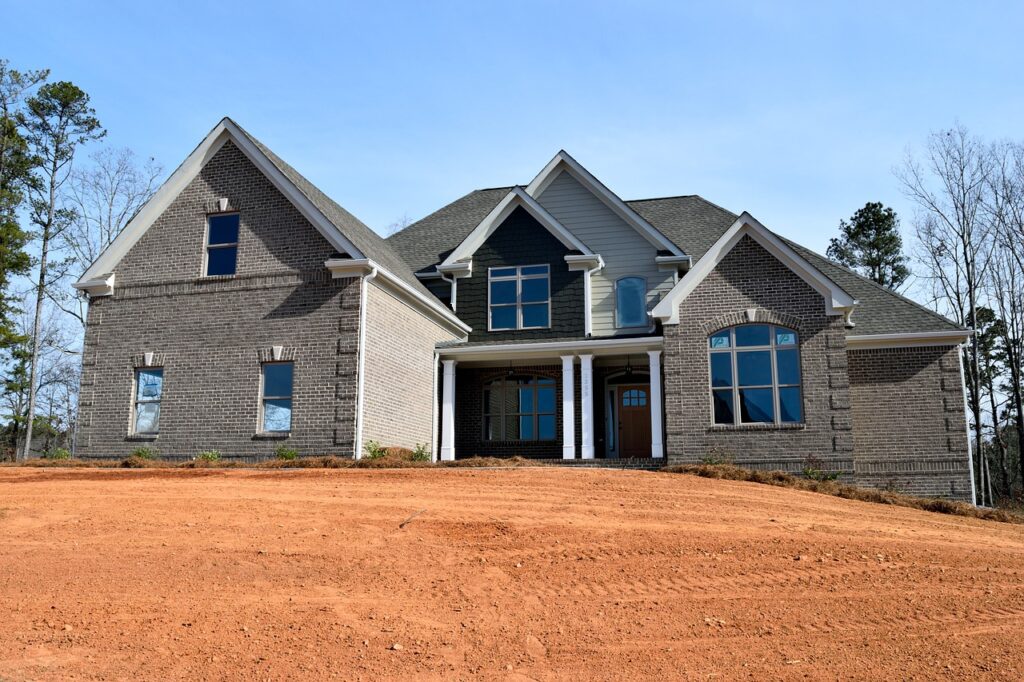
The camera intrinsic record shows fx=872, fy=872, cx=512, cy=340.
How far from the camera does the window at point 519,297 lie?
74.9 ft

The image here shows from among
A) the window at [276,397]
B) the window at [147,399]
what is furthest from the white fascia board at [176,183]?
the window at [276,397]

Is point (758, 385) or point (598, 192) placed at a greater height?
point (598, 192)

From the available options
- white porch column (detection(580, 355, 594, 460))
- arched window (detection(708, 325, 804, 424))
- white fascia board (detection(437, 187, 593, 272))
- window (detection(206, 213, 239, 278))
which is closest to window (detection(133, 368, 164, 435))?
window (detection(206, 213, 239, 278))

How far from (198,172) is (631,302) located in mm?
11144

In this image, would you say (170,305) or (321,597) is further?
(170,305)

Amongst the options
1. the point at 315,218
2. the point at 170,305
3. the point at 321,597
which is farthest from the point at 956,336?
the point at 170,305

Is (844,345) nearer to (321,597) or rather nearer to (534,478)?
(534,478)

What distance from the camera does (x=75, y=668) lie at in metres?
7.05

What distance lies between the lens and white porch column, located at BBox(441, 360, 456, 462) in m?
21.5

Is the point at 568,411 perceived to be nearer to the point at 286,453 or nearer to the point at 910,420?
the point at 286,453

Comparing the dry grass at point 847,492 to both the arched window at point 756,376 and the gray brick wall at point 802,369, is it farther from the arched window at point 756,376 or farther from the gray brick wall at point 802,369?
the arched window at point 756,376

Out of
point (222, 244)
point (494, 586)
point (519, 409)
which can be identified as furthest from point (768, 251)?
point (222, 244)

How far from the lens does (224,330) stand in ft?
63.3

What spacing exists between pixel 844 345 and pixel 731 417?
8.89 ft
